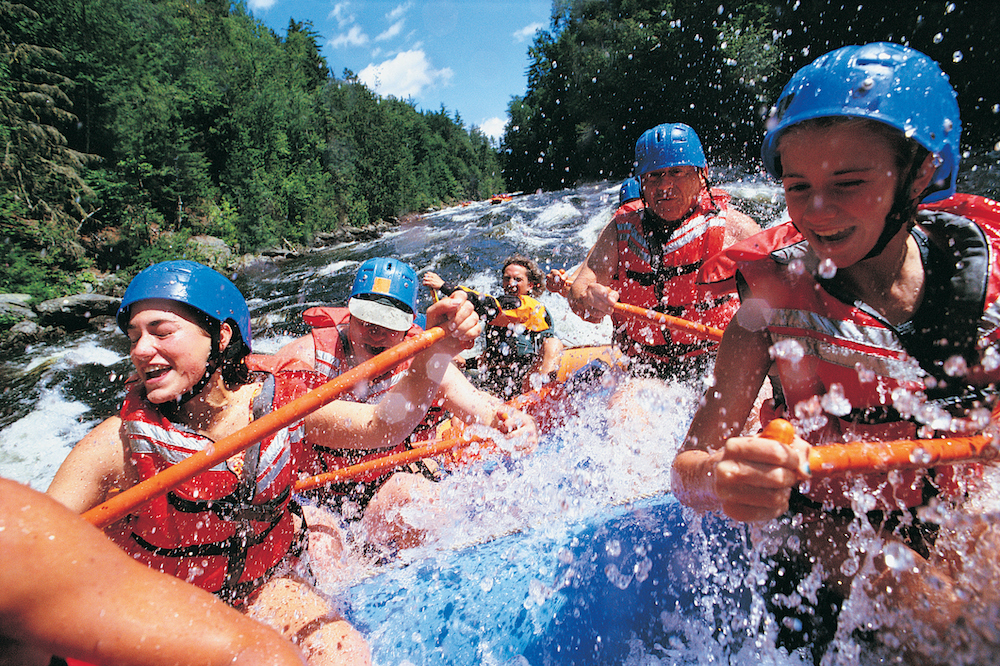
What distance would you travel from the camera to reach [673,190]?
3574mm

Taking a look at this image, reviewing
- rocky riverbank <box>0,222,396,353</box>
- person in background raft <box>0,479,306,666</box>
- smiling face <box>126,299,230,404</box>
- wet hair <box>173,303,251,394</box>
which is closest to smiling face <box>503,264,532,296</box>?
wet hair <box>173,303,251,394</box>

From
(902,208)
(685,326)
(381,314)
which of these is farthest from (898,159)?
(381,314)

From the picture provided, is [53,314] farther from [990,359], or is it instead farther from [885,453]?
[990,359]

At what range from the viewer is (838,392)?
4.98ft

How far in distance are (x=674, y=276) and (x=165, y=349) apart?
10.2 feet

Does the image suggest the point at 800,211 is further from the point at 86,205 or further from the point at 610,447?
the point at 86,205

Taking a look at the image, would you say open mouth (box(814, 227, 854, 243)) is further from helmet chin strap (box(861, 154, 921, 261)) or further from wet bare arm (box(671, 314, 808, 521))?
wet bare arm (box(671, 314, 808, 521))

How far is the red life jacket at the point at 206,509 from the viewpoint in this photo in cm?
196

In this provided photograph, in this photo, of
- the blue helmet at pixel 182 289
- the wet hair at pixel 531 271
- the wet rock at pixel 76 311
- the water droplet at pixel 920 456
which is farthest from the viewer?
the wet rock at pixel 76 311

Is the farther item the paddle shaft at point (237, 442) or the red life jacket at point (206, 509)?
the red life jacket at point (206, 509)

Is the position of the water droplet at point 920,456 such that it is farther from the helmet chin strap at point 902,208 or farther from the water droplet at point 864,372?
the helmet chin strap at point 902,208

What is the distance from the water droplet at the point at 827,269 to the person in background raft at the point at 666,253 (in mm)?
1883

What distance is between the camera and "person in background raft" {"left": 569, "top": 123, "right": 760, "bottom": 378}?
353 cm

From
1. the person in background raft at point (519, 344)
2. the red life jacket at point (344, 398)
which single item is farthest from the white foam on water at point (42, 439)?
the person in background raft at point (519, 344)
